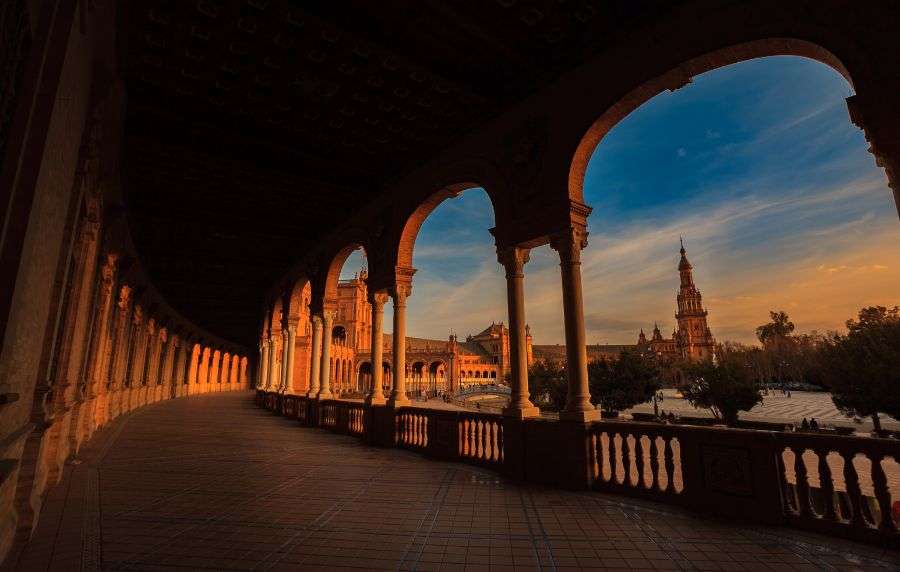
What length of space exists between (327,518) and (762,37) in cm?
676

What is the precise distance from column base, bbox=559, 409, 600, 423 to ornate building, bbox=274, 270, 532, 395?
38217mm

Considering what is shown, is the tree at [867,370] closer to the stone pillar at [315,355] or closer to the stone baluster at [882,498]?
the stone baluster at [882,498]

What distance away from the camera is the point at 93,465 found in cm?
706

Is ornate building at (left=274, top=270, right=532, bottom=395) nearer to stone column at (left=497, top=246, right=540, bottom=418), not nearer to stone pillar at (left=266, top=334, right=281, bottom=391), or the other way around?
stone pillar at (left=266, top=334, right=281, bottom=391)

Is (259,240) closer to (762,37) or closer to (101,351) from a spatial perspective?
(101,351)

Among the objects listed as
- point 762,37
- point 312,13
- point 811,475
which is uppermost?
point 312,13

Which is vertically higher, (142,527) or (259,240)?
(259,240)

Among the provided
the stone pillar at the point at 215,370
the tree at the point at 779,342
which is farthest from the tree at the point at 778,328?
the stone pillar at the point at 215,370

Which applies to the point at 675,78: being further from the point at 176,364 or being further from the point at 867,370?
the point at 176,364

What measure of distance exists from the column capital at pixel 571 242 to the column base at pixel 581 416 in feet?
6.81

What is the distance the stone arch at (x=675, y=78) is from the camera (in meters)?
4.69

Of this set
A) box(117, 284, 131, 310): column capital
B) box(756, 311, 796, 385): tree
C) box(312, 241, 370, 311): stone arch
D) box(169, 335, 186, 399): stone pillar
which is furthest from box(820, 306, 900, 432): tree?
box(756, 311, 796, 385): tree

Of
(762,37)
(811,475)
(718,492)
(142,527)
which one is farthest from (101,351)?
(811,475)

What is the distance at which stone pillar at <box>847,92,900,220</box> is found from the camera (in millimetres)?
3898
